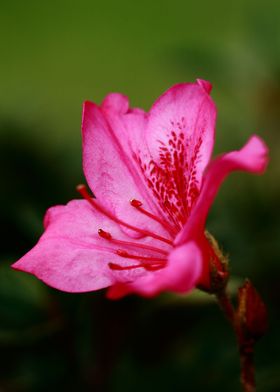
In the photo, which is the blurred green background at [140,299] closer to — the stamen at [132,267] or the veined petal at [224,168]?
the stamen at [132,267]

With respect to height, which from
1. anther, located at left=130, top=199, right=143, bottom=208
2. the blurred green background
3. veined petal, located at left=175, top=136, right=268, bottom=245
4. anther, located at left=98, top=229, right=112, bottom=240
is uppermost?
veined petal, located at left=175, top=136, right=268, bottom=245

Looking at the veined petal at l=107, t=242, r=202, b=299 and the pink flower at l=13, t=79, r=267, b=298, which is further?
the pink flower at l=13, t=79, r=267, b=298

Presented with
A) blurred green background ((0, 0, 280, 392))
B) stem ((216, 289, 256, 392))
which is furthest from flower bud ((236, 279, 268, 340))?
blurred green background ((0, 0, 280, 392))

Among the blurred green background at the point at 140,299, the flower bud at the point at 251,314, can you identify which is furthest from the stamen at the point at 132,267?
the blurred green background at the point at 140,299

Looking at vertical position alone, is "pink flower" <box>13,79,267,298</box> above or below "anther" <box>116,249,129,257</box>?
above

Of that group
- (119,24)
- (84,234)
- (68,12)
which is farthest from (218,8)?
(84,234)

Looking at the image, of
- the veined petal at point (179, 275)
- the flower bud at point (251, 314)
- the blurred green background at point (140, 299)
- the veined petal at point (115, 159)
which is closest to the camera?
the veined petal at point (179, 275)

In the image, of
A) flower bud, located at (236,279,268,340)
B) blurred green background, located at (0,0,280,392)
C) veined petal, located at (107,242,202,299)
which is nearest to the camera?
veined petal, located at (107,242,202,299)

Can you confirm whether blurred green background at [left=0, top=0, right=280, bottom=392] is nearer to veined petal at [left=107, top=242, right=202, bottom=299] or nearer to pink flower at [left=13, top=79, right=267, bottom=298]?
pink flower at [left=13, top=79, right=267, bottom=298]
